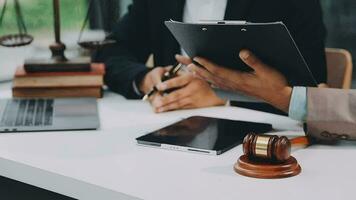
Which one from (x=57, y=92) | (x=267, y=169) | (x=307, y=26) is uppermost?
(x=307, y=26)

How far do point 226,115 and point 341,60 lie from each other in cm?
57

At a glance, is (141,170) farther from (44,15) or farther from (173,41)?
(44,15)

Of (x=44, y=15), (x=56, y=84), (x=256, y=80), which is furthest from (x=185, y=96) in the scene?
(x=44, y=15)

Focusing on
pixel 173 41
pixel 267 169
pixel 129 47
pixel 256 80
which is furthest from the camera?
pixel 129 47

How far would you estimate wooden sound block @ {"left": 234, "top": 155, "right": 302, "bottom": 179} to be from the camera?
1.11 meters

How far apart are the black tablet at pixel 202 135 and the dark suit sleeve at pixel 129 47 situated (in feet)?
1.96

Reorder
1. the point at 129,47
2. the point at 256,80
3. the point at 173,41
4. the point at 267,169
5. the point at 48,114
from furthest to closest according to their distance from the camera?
the point at 129,47 → the point at 173,41 → the point at 48,114 → the point at 256,80 → the point at 267,169

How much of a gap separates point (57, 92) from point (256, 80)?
743 mm

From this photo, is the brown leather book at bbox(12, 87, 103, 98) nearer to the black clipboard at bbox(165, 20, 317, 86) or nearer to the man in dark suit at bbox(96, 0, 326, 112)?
the man in dark suit at bbox(96, 0, 326, 112)

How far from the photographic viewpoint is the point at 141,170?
3.82 ft

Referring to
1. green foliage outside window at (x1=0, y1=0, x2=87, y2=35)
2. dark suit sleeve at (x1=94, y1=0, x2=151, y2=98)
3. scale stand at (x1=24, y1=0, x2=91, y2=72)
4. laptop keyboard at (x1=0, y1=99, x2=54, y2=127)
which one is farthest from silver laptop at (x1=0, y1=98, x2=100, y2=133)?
green foliage outside window at (x1=0, y1=0, x2=87, y2=35)

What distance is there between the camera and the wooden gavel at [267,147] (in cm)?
112

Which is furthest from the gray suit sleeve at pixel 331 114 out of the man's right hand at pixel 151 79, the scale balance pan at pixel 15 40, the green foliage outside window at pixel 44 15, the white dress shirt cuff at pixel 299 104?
the green foliage outside window at pixel 44 15

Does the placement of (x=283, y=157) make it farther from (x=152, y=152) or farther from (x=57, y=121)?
(x=57, y=121)
